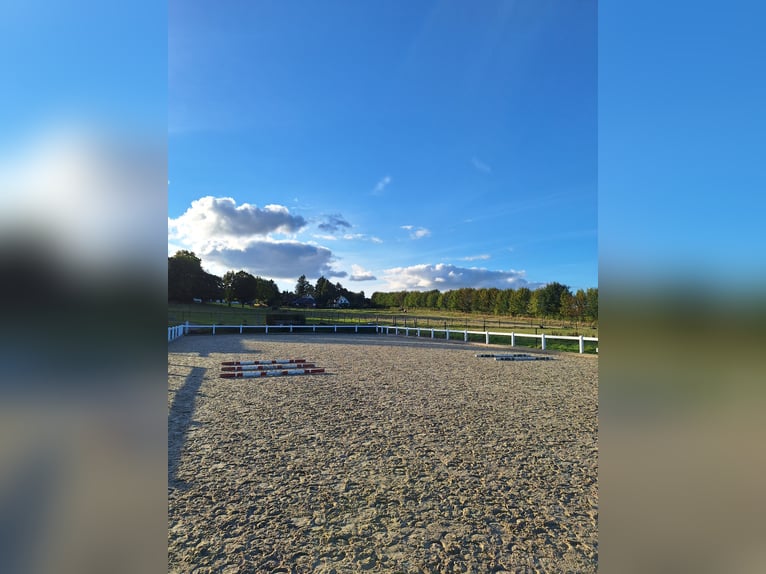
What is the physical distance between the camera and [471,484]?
450 cm

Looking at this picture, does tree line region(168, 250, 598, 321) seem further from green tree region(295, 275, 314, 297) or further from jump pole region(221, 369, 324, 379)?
jump pole region(221, 369, 324, 379)

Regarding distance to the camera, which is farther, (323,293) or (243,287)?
(323,293)

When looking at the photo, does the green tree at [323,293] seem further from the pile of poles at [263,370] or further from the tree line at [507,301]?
the pile of poles at [263,370]

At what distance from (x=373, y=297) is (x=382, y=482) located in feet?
343

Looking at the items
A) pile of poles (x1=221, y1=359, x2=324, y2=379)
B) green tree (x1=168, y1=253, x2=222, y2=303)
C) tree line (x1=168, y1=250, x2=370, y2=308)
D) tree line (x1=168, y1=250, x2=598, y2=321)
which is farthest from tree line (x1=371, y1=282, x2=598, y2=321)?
green tree (x1=168, y1=253, x2=222, y2=303)

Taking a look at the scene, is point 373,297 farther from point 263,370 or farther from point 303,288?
point 263,370

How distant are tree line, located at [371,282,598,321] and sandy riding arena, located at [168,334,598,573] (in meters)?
30.2

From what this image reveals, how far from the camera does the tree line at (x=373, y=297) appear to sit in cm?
5409

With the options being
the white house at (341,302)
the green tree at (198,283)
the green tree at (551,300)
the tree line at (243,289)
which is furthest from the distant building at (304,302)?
the green tree at (551,300)

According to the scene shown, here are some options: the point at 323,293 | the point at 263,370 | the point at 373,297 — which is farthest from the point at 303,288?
the point at 263,370

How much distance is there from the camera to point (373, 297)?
358 ft
